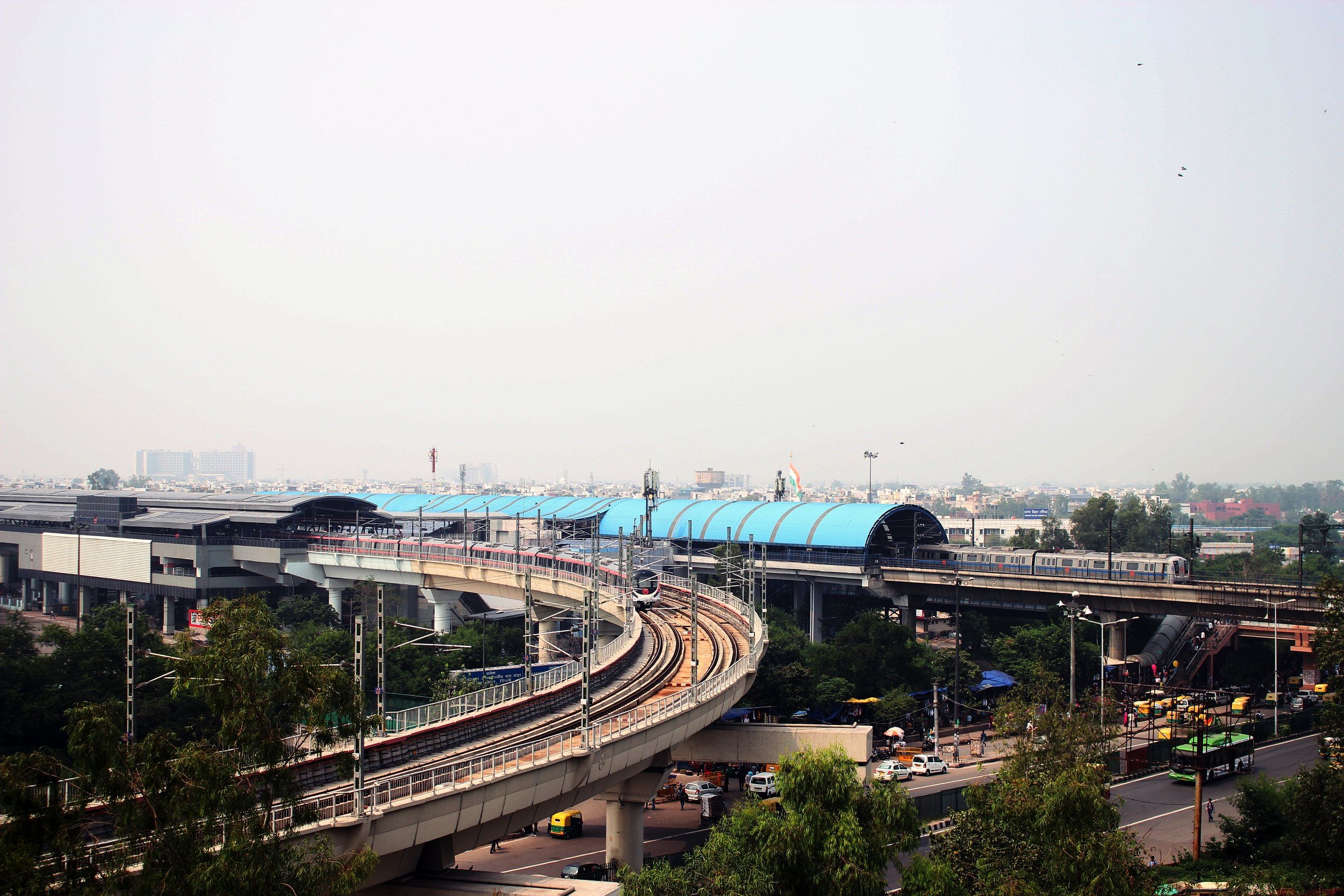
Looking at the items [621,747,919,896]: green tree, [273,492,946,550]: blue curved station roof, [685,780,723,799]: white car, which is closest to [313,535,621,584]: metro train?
[273,492,946,550]: blue curved station roof

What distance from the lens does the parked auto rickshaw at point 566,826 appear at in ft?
129

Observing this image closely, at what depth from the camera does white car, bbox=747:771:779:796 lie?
4219cm

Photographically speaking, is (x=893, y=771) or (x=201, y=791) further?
(x=893, y=771)

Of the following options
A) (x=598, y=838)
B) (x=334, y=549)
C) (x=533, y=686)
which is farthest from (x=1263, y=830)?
(x=334, y=549)

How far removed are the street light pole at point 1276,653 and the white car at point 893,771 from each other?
20142 mm

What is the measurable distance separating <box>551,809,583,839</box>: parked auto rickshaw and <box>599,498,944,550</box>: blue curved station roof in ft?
117

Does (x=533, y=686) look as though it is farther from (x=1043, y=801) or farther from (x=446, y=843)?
(x=1043, y=801)

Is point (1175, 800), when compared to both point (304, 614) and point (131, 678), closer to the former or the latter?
point (131, 678)

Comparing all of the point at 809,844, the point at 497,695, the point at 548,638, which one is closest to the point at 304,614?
the point at 548,638

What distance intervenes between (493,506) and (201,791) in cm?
11923

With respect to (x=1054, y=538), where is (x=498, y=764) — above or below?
below

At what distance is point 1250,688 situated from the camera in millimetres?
63562

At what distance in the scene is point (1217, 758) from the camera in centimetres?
4288

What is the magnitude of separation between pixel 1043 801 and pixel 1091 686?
44.4 m
